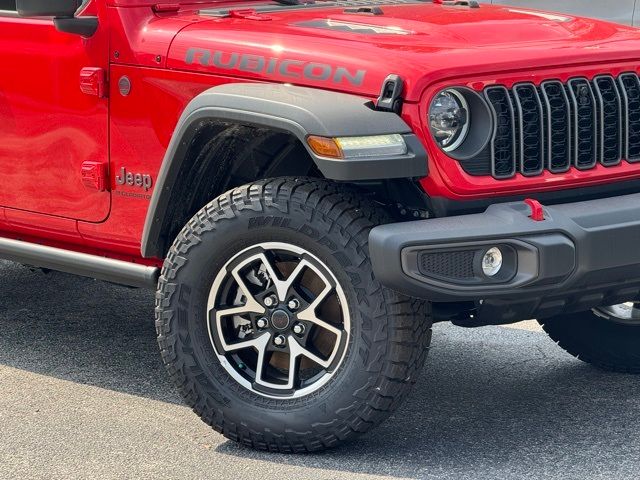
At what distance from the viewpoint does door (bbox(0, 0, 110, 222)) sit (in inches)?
181

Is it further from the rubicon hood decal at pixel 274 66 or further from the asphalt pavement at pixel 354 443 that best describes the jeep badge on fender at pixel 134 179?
the asphalt pavement at pixel 354 443

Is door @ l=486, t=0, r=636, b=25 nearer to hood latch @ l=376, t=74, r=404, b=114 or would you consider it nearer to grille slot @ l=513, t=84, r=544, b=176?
grille slot @ l=513, t=84, r=544, b=176

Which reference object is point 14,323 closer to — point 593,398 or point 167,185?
point 167,185

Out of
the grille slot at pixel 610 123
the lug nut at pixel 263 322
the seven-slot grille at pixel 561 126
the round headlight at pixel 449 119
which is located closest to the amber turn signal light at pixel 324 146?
the round headlight at pixel 449 119

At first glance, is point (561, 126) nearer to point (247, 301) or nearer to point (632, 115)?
point (632, 115)

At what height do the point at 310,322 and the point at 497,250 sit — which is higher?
the point at 497,250

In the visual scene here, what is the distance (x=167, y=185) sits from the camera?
4344 millimetres

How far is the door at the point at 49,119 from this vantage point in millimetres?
4609

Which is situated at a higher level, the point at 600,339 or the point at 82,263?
the point at 82,263

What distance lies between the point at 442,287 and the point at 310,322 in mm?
508

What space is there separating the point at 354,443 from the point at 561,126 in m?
1.19

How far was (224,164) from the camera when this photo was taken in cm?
444

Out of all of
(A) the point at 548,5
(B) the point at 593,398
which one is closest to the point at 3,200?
(B) the point at 593,398

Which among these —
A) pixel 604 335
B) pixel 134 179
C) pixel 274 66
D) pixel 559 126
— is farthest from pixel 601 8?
pixel 274 66
